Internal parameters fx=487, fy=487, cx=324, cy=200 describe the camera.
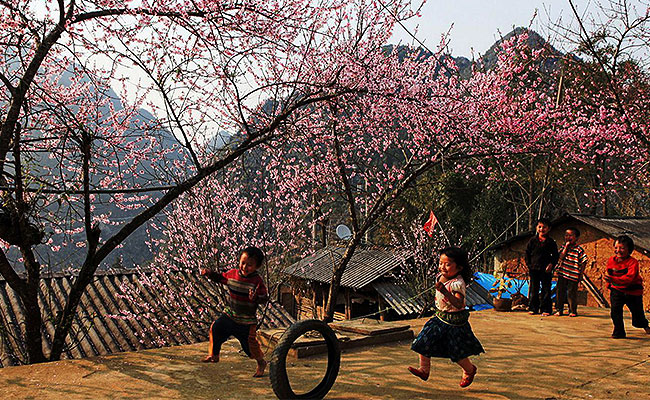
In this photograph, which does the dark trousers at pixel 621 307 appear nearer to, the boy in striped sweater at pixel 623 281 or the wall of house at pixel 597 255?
the boy in striped sweater at pixel 623 281

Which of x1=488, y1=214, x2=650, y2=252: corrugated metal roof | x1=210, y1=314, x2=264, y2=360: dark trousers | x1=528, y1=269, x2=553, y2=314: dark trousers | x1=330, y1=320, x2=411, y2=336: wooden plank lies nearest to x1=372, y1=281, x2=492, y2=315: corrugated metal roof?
x1=488, y1=214, x2=650, y2=252: corrugated metal roof

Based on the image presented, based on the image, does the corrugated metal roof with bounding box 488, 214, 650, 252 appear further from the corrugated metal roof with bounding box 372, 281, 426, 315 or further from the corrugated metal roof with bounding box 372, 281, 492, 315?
the corrugated metal roof with bounding box 372, 281, 426, 315

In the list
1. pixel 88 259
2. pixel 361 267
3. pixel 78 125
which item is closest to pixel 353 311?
pixel 361 267

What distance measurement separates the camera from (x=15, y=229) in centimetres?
555

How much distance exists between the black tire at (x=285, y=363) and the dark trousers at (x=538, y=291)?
5622 millimetres

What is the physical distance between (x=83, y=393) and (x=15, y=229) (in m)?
2.58

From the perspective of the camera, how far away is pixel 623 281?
651 cm

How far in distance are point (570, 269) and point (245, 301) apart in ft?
20.9

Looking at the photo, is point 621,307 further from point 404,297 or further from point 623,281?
point 404,297

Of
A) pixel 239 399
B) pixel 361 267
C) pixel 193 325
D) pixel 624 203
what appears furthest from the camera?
pixel 624 203

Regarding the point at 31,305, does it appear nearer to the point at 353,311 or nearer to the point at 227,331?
the point at 227,331

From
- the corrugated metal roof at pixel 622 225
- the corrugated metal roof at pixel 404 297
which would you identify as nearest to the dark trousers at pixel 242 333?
the corrugated metal roof at pixel 622 225

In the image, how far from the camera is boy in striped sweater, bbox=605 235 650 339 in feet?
21.2

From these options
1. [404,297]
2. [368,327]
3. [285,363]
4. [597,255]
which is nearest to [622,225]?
[597,255]
